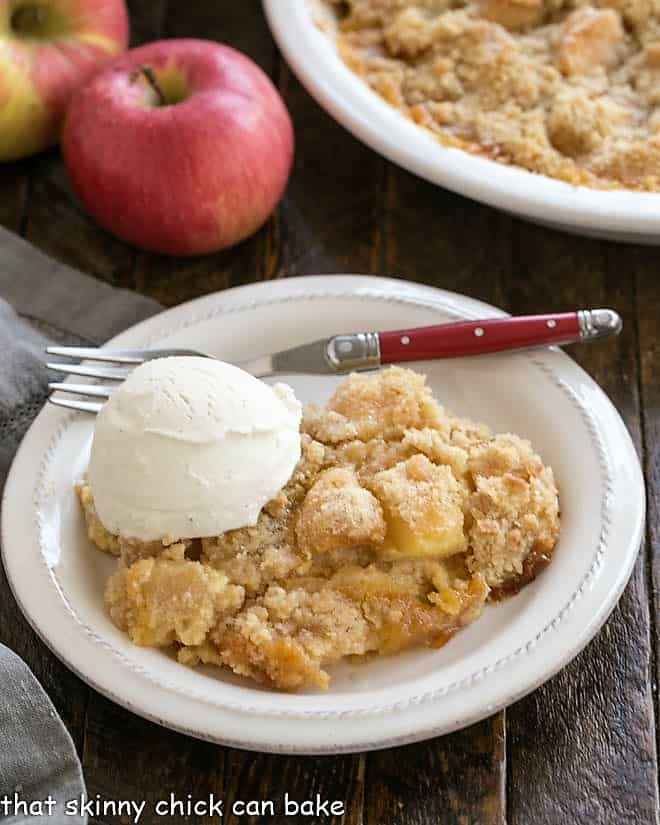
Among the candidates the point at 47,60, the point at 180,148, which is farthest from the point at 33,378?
the point at 47,60

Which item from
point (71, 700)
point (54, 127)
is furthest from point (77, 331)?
point (71, 700)

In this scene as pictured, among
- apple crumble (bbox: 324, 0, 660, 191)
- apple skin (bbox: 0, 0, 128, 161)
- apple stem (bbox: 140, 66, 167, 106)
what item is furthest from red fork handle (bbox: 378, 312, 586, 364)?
apple skin (bbox: 0, 0, 128, 161)

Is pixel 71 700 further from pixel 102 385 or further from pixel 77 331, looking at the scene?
pixel 77 331

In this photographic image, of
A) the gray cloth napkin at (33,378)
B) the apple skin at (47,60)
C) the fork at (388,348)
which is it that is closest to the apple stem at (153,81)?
the apple skin at (47,60)

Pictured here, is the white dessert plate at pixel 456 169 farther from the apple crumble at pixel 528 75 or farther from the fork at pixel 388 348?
the fork at pixel 388 348

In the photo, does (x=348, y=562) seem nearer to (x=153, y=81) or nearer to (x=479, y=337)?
(x=479, y=337)

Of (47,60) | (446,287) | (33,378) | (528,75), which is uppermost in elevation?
(47,60)
